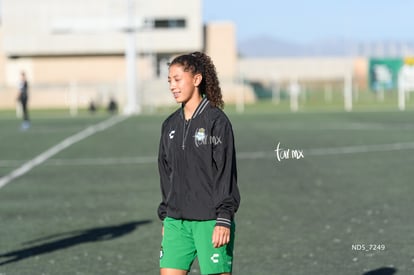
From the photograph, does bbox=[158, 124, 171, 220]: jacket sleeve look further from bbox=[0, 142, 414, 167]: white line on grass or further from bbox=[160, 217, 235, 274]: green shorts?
bbox=[0, 142, 414, 167]: white line on grass

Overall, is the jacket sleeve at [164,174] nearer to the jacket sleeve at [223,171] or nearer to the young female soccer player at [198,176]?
the young female soccer player at [198,176]

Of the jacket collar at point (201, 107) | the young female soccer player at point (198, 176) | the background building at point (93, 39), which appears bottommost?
the young female soccer player at point (198, 176)

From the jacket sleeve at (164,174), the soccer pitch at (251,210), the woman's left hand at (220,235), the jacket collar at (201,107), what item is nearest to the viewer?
the woman's left hand at (220,235)

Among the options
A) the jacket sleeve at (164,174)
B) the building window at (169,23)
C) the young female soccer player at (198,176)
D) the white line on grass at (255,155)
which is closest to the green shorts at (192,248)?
the young female soccer player at (198,176)

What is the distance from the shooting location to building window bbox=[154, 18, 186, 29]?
80.9 meters

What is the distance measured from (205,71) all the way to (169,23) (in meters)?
76.3

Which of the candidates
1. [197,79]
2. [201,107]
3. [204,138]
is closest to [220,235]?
[204,138]

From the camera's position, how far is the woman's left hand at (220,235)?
539 centimetres

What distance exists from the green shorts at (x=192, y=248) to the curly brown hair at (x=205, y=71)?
70 centimetres

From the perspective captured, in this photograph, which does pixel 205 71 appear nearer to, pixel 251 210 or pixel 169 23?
pixel 251 210

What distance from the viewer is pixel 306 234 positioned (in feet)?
34.2

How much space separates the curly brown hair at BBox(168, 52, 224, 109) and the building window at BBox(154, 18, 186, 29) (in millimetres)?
75762

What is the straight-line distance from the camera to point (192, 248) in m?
5.59

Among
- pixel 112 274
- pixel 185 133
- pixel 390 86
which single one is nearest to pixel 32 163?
pixel 112 274
